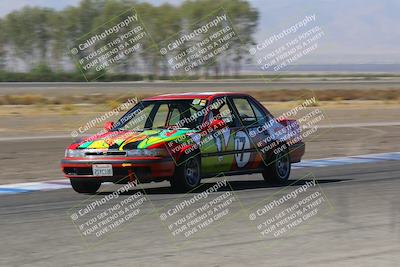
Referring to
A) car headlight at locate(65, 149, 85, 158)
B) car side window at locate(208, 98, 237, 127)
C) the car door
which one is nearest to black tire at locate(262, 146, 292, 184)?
the car door

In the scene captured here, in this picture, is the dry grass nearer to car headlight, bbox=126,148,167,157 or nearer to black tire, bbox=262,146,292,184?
black tire, bbox=262,146,292,184

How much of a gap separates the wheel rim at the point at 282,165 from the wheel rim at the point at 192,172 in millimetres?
1838

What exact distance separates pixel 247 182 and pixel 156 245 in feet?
19.2

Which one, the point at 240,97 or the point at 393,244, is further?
the point at 240,97

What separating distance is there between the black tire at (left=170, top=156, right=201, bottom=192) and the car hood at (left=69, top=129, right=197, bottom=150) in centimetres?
34

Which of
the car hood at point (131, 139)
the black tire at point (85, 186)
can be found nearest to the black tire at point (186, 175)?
the car hood at point (131, 139)

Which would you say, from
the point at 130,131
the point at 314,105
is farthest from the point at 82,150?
the point at 314,105

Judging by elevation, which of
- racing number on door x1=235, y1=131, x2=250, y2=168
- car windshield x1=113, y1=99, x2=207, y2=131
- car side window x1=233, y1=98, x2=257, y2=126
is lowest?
racing number on door x1=235, y1=131, x2=250, y2=168

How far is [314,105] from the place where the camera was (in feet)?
148

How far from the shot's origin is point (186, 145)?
11.6 m

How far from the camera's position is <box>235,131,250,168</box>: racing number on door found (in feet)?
41.1

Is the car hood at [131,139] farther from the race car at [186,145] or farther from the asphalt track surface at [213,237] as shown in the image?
the asphalt track surface at [213,237]

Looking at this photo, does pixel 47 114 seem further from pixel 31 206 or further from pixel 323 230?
pixel 323 230

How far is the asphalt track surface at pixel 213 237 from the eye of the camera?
729 centimetres
